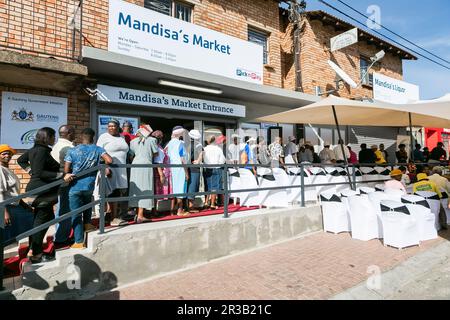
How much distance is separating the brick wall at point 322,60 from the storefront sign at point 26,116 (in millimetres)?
8134

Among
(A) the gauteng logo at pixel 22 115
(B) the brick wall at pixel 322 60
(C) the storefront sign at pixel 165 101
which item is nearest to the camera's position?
(A) the gauteng logo at pixel 22 115

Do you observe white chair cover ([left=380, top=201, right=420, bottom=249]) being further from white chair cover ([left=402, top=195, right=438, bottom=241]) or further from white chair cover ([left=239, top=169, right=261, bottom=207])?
white chair cover ([left=239, top=169, right=261, bottom=207])

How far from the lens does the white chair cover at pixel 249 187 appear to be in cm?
592

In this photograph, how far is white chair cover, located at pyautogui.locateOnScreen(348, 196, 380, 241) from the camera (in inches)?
209

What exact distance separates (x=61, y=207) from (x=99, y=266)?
3.26ft

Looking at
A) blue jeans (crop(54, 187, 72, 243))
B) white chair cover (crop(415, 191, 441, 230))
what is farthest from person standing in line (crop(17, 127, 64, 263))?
white chair cover (crop(415, 191, 441, 230))

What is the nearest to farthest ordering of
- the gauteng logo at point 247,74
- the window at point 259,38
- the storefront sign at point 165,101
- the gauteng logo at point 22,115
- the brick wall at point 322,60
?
the gauteng logo at point 22,115
the storefront sign at point 165,101
the gauteng logo at point 247,74
the window at point 259,38
the brick wall at point 322,60

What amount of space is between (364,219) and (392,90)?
1103 cm

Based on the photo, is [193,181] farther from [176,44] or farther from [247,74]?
[247,74]

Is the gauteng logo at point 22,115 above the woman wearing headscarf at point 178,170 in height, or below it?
above

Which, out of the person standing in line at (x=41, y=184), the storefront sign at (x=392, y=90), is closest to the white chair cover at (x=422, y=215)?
the person standing in line at (x=41, y=184)

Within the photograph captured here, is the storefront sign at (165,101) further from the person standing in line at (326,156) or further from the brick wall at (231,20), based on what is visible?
the person standing in line at (326,156)

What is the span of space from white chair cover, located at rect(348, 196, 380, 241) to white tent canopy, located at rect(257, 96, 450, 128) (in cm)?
240

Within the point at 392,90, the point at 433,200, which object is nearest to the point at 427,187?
the point at 433,200
